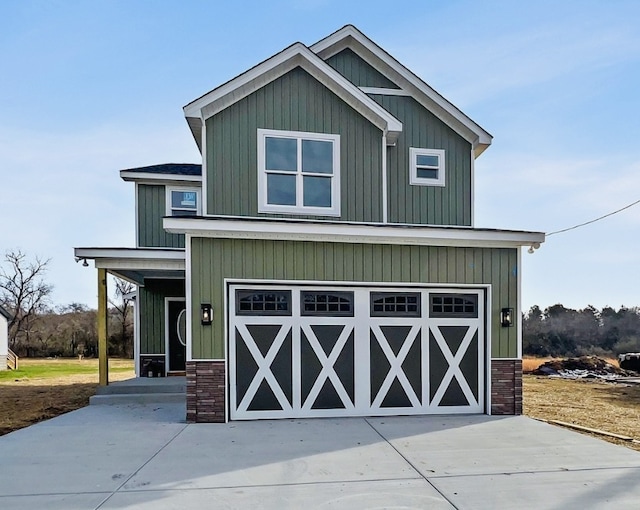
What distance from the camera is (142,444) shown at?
19.7ft

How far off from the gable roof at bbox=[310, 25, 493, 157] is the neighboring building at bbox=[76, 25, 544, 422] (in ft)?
5.16

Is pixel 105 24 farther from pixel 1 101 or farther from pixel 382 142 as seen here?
pixel 382 142

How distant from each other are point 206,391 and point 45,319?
38887 millimetres

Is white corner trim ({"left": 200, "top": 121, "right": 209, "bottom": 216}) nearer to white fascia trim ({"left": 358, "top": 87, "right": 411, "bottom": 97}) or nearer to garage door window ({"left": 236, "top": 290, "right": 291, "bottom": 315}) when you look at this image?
garage door window ({"left": 236, "top": 290, "right": 291, "bottom": 315})

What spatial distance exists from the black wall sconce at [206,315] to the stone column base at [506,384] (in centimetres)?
523

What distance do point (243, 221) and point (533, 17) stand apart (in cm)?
807

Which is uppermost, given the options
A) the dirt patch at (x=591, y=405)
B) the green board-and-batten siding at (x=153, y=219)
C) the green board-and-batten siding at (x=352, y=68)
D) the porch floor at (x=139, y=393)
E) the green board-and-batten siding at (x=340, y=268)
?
the green board-and-batten siding at (x=352, y=68)

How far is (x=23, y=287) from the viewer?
40156mm

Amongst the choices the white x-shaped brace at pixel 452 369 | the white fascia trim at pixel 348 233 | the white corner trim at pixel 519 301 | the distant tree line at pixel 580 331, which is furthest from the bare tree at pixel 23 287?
the white corner trim at pixel 519 301

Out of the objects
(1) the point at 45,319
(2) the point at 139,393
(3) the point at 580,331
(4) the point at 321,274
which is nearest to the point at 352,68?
(4) the point at 321,274

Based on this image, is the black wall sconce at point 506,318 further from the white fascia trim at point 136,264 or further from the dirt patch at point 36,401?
→ the dirt patch at point 36,401

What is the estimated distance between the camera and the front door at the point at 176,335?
12188 mm

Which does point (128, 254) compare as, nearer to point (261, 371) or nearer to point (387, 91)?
point (261, 371)

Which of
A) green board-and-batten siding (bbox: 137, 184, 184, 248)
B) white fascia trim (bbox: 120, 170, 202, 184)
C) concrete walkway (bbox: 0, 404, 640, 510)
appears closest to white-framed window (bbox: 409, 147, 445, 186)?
concrete walkway (bbox: 0, 404, 640, 510)
